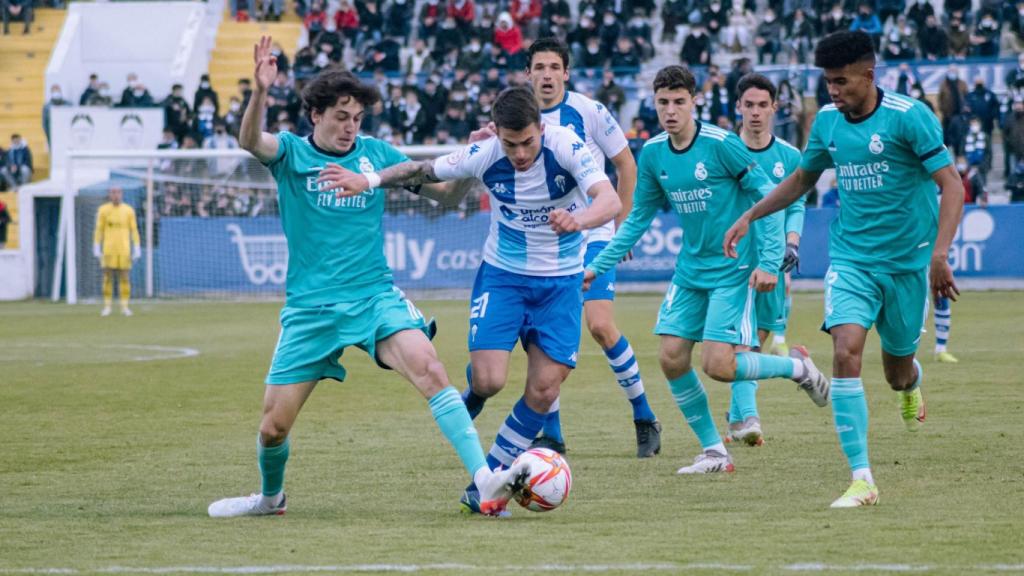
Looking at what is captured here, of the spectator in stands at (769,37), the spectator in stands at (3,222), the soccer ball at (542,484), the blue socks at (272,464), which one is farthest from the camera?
the spectator in stands at (769,37)

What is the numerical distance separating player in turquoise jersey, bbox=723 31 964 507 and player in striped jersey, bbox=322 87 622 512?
1.28 meters

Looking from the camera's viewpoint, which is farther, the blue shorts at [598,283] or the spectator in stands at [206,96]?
the spectator in stands at [206,96]

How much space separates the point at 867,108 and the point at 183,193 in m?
24.9

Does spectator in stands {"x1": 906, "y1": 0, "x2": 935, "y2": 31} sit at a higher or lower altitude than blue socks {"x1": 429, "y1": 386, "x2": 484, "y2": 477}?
higher

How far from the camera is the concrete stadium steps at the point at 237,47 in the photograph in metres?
41.3

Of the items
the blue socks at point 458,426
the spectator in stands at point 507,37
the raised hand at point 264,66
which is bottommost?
the blue socks at point 458,426

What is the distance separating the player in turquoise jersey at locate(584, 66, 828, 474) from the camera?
9.44 meters

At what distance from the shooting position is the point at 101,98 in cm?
3788

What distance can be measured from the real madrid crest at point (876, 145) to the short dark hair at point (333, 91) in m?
2.54

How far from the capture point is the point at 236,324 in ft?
80.9

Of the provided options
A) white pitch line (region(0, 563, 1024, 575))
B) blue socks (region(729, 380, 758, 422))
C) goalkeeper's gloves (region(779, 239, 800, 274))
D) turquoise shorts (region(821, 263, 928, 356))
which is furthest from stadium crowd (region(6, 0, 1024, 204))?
white pitch line (region(0, 563, 1024, 575))

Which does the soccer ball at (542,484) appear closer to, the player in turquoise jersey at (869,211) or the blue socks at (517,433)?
the blue socks at (517,433)

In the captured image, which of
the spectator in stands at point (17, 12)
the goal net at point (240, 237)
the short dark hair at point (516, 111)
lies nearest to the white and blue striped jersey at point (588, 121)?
the short dark hair at point (516, 111)

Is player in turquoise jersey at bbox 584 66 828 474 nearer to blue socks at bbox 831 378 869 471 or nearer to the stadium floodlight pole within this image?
blue socks at bbox 831 378 869 471
